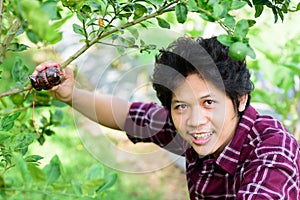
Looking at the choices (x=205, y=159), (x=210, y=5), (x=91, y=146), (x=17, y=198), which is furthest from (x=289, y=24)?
(x=17, y=198)

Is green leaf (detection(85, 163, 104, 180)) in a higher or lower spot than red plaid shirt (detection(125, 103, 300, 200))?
higher

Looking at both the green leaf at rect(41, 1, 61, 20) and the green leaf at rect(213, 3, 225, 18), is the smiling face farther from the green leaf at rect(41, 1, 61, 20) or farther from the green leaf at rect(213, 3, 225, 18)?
the green leaf at rect(41, 1, 61, 20)

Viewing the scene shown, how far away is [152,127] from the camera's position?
1837 mm

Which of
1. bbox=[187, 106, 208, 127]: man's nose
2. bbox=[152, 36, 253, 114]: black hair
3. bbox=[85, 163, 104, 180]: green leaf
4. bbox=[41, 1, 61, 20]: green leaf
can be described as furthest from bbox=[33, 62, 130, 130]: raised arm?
bbox=[41, 1, 61, 20]: green leaf

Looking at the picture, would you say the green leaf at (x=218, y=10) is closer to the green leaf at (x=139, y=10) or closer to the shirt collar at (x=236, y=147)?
the green leaf at (x=139, y=10)

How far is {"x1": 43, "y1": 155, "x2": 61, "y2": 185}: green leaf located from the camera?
82cm

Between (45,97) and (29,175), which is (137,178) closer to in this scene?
(45,97)

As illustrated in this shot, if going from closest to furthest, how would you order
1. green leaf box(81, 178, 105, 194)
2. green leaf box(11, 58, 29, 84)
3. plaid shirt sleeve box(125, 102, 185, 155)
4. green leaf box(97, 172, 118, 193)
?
green leaf box(81, 178, 105, 194) → green leaf box(97, 172, 118, 193) → green leaf box(11, 58, 29, 84) → plaid shirt sleeve box(125, 102, 185, 155)

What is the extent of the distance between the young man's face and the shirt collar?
0.09ft

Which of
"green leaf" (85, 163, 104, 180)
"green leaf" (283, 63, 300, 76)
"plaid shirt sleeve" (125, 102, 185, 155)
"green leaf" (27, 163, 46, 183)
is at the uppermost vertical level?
"green leaf" (27, 163, 46, 183)

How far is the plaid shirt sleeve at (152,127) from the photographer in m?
1.81

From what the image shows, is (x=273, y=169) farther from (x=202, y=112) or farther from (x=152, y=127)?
(x=152, y=127)

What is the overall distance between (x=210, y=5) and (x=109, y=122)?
1.07 metres

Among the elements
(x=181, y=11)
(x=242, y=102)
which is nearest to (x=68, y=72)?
(x=242, y=102)
